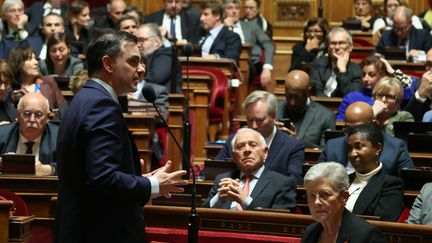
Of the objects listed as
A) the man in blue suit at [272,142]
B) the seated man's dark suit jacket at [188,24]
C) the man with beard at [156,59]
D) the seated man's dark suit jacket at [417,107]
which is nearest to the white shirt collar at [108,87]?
the man in blue suit at [272,142]

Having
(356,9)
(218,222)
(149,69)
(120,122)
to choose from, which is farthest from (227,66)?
(120,122)

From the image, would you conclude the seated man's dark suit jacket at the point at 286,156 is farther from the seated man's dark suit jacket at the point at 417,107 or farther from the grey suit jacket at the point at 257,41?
the grey suit jacket at the point at 257,41

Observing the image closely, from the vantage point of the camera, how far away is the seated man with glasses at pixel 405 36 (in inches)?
380

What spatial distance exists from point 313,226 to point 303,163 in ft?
6.46

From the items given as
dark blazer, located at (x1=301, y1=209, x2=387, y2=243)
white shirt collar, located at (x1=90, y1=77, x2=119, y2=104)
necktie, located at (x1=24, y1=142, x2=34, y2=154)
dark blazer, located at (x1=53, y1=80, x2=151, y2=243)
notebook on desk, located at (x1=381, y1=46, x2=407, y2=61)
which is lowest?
necktie, located at (x1=24, y1=142, x2=34, y2=154)

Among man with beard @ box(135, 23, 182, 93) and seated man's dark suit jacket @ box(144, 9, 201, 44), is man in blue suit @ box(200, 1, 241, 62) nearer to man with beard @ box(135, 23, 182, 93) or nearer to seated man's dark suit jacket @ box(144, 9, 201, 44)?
seated man's dark suit jacket @ box(144, 9, 201, 44)

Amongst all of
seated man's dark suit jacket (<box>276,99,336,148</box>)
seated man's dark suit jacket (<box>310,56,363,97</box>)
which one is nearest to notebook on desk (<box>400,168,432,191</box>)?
seated man's dark suit jacket (<box>276,99,336,148</box>)

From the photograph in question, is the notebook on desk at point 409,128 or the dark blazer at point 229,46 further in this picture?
the dark blazer at point 229,46

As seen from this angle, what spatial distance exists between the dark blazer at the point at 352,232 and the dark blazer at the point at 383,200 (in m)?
1.14

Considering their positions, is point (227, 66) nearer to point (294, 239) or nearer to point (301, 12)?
point (301, 12)

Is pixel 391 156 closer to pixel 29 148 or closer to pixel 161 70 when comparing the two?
pixel 29 148

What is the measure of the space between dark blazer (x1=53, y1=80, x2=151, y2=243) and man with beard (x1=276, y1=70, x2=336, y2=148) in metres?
3.55

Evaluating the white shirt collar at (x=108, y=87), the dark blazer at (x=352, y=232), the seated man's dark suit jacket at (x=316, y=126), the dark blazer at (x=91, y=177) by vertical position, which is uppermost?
the white shirt collar at (x=108, y=87)

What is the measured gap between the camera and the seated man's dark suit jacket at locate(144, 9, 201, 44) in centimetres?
1074
